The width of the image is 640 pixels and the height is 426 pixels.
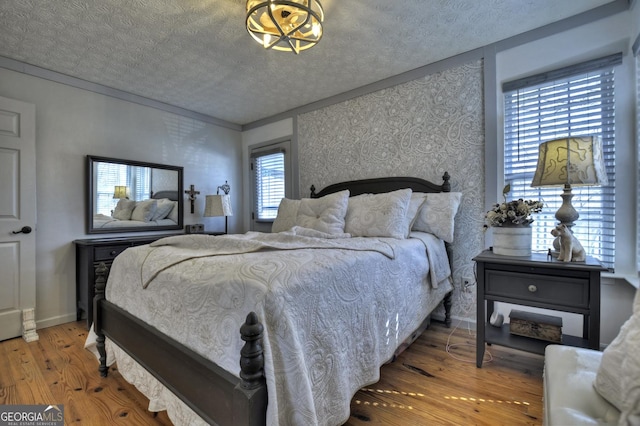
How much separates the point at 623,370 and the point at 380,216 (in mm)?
1716

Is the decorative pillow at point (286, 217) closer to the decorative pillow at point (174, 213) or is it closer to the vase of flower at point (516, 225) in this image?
the decorative pillow at point (174, 213)

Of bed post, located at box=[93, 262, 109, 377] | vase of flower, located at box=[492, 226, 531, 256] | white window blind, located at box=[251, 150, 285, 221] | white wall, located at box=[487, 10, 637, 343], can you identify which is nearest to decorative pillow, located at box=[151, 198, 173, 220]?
white window blind, located at box=[251, 150, 285, 221]

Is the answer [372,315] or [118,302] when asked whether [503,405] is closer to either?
[372,315]

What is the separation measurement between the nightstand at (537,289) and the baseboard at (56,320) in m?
3.73

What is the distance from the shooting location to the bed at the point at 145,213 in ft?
10.4

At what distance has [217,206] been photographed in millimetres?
3795

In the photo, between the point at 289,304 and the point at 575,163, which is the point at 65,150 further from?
the point at 575,163

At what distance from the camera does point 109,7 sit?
77.1 inches

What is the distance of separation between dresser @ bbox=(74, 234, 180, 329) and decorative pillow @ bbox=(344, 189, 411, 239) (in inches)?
91.1

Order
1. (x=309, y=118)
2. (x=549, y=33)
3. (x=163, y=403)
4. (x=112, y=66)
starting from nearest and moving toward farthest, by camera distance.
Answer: (x=163, y=403), (x=549, y=33), (x=112, y=66), (x=309, y=118)

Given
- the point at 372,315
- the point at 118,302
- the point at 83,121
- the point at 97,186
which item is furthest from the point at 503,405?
the point at 83,121

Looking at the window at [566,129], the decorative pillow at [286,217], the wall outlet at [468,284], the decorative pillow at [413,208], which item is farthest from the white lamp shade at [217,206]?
the window at [566,129]

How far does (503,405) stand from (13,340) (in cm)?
372

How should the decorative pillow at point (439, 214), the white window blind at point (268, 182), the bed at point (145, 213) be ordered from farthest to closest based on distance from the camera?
the white window blind at point (268, 182) < the bed at point (145, 213) < the decorative pillow at point (439, 214)
